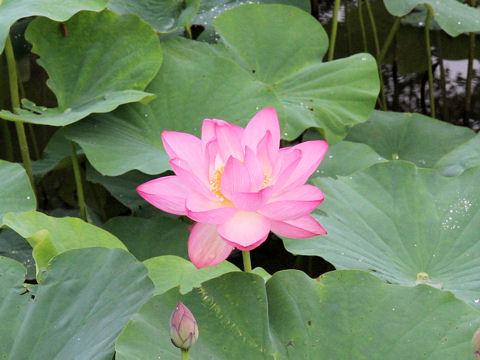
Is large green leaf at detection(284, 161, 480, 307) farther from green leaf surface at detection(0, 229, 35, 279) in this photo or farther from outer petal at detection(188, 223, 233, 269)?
green leaf surface at detection(0, 229, 35, 279)

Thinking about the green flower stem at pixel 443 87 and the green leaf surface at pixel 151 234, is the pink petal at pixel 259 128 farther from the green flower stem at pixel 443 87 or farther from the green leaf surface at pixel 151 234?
the green flower stem at pixel 443 87

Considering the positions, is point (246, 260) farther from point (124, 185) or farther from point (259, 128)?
point (124, 185)

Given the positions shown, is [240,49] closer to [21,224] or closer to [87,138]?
[87,138]

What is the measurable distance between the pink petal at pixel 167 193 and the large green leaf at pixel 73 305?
0.58 feet

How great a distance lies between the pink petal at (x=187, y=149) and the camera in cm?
87

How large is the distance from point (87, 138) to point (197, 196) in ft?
2.30

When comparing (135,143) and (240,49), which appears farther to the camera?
(240,49)

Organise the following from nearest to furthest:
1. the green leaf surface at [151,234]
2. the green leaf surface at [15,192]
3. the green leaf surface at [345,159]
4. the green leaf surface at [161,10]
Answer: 1. the green leaf surface at [15,192]
2. the green leaf surface at [151,234]
3. the green leaf surface at [345,159]
4. the green leaf surface at [161,10]

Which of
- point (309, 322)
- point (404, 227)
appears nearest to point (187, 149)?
point (309, 322)

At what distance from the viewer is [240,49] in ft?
5.77

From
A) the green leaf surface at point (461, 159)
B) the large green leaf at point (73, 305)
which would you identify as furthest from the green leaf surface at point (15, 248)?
the green leaf surface at point (461, 159)

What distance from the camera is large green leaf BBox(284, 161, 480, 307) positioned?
1094mm

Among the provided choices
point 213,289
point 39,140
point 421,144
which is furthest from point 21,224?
point 39,140

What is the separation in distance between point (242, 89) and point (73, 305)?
71cm
